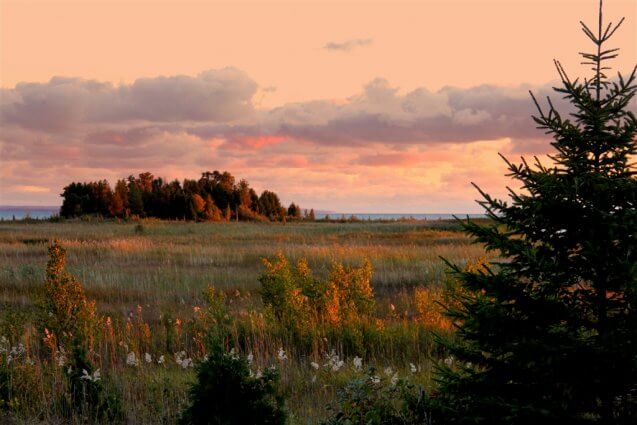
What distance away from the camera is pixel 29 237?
34.4 metres

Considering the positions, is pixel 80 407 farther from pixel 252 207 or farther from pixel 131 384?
pixel 252 207

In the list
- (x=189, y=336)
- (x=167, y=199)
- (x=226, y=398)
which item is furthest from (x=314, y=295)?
(x=167, y=199)

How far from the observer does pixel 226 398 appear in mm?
4508

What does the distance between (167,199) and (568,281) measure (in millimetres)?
64715

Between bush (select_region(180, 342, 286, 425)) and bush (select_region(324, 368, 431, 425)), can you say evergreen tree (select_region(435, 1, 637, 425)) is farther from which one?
bush (select_region(180, 342, 286, 425))

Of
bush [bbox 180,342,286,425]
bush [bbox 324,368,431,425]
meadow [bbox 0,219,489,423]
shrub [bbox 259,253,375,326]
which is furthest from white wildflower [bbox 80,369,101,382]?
shrub [bbox 259,253,375,326]

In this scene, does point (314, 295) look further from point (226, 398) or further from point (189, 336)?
point (226, 398)

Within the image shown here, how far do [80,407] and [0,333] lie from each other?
4.08 meters

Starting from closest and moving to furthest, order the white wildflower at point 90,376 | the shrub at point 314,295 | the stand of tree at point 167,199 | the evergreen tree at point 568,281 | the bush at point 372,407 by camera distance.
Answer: the evergreen tree at point 568,281 < the bush at point 372,407 < the white wildflower at point 90,376 < the shrub at point 314,295 < the stand of tree at point 167,199

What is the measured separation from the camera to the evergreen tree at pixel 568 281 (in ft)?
11.5

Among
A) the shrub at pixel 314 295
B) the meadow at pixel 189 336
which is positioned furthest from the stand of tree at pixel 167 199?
the shrub at pixel 314 295

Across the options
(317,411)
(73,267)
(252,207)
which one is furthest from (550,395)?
(252,207)

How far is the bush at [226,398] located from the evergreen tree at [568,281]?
151 cm

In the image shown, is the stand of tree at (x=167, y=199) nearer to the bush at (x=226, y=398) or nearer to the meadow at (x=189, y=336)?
the meadow at (x=189, y=336)
